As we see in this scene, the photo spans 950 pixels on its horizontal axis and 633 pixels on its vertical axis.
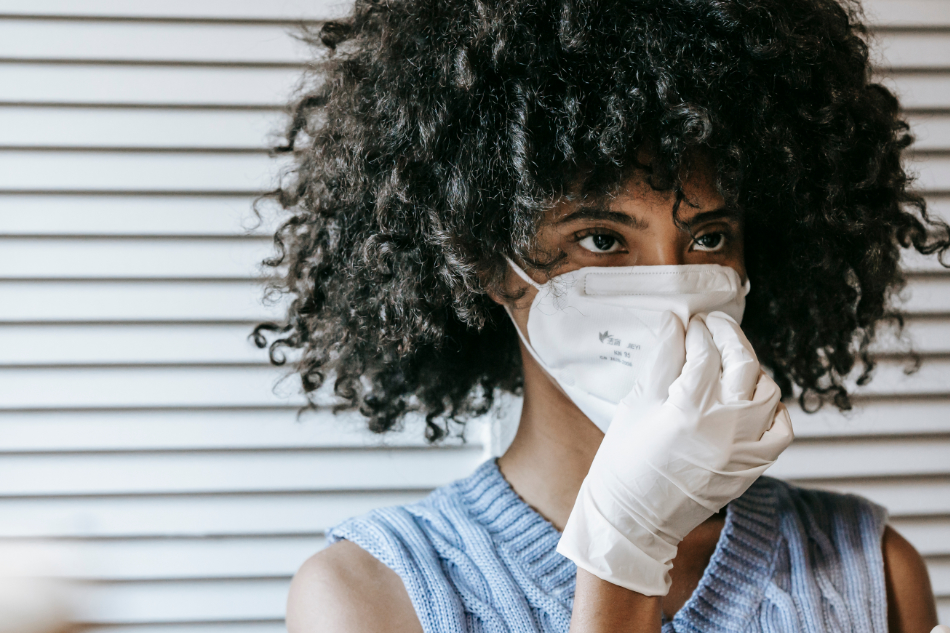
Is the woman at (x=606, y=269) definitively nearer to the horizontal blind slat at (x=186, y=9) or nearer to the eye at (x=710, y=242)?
the eye at (x=710, y=242)

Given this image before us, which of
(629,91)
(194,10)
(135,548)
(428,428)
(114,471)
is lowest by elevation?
(135,548)

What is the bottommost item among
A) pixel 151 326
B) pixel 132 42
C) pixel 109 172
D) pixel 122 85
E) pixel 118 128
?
pixel 151 326

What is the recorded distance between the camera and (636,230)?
1.11 m

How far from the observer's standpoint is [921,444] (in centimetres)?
194

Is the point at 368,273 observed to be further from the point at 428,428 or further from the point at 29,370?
the point at 29,370

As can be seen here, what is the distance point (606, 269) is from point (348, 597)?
25.8 inches

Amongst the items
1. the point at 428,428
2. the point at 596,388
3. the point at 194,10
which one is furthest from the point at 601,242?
the point at 194,10

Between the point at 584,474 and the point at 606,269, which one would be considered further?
the point at 584,474

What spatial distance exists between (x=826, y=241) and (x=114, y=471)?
1.64 meters

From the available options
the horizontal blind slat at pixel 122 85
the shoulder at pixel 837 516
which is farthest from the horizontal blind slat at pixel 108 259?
the shoulder at pixel 837 516

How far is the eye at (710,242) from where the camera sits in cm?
117

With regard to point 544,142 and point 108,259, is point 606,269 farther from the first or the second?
point 108,259

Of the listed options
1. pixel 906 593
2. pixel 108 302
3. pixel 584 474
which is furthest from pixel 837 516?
pixel 108 302

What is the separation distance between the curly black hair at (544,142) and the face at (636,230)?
0.03m
